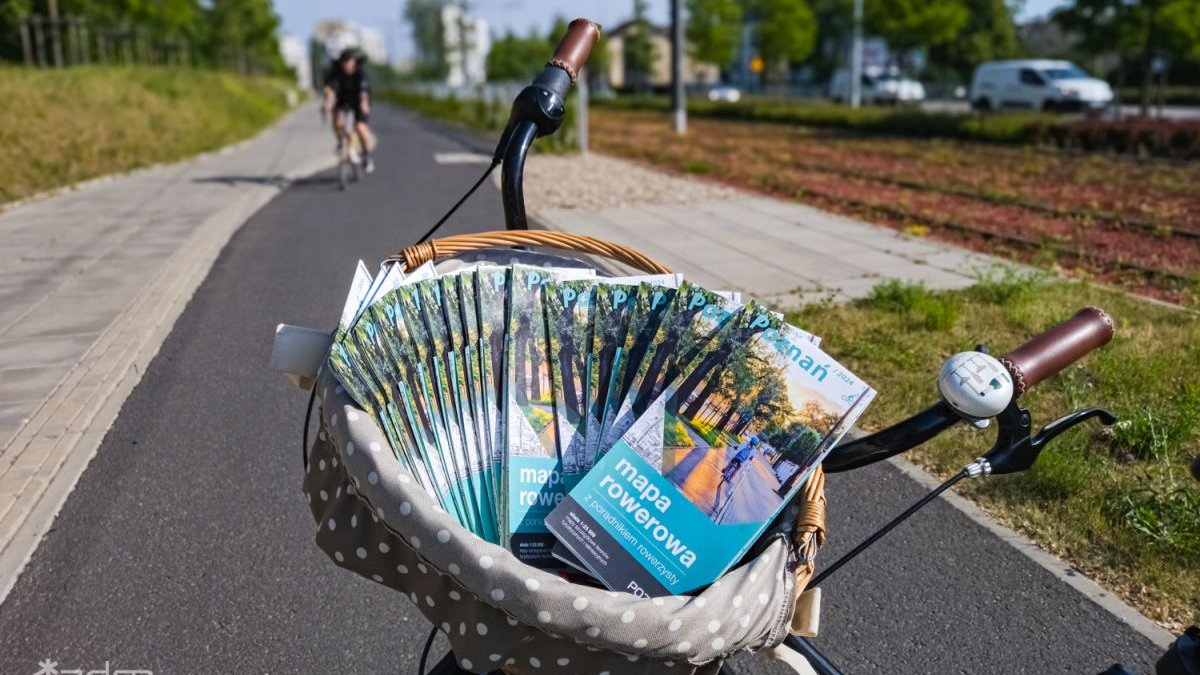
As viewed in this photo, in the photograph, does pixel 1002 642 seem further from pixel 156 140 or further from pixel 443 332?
pixel 156 140

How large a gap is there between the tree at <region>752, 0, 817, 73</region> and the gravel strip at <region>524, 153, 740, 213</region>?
42.6 m

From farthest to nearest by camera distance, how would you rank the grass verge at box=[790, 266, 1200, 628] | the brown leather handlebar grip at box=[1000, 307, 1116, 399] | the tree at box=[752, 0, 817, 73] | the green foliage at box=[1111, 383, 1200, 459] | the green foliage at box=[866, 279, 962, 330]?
the tree at box=[752, 0, 817, 73] → the green foliage at box=[866, 279, 962, 330] → the green foliage at box=[1111, 383, 1200, 459] → the grass verge at box=[790, 266, 1200, 628] → the brown leather handlebar grip at box=[1000, 307, 1116, 399]

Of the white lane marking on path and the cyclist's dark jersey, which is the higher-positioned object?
the cyclist's dark jersey

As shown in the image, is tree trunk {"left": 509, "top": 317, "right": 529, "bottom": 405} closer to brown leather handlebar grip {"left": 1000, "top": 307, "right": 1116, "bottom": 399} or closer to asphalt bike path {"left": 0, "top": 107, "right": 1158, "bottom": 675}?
brown leather handlebar grip {"left": 1000, "top": 307, "right": 1116, "bottom": 399}

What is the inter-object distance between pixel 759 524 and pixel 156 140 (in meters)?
19.6

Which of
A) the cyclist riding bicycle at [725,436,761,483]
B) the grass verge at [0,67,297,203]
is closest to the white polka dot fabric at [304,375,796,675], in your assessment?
the cyclist riding bicycle at [725,436,761,483]

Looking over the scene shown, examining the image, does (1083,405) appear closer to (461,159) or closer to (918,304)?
(918,304)

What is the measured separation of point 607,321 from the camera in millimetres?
1667

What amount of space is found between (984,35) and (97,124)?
1947 inches

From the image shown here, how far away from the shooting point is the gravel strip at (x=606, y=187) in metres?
12.3

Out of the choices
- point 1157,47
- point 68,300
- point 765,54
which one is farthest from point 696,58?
point 68,300

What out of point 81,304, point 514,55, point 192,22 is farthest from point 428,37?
point 81,304

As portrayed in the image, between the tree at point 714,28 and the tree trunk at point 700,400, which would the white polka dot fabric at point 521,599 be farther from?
the tree at point 714,28

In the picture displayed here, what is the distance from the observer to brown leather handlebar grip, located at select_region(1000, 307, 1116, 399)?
1415mm
